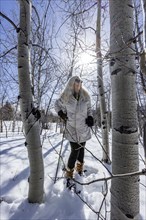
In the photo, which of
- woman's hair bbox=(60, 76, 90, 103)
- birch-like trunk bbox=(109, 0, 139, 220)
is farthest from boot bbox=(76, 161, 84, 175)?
birch-like trunk bbox=(109, 0, 139, 220)

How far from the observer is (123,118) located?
1143 millimetres

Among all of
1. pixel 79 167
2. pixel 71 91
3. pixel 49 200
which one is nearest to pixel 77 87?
pixel 71 91

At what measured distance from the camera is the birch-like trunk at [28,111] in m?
2.38

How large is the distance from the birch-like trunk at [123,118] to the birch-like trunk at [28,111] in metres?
1.38

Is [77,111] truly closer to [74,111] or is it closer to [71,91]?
[74,111]

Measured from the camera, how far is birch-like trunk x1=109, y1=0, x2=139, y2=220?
1.10 meters

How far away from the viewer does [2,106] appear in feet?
61.2

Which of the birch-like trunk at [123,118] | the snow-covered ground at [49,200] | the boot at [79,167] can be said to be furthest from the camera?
the boot at [79,167]

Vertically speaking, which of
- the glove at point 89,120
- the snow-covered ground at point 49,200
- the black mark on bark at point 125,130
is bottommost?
the snow-covered ground at point 49,200

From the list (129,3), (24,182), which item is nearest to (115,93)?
(129,3)

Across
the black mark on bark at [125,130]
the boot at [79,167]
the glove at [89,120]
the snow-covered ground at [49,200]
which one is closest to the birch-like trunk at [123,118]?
the black mark on bark at [125,130]

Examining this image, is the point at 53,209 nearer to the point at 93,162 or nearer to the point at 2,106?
the point at 93,162

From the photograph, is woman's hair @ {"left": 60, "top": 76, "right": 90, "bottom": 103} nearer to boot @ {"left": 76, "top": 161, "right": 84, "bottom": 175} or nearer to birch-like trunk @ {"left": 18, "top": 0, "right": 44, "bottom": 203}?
birch-like trunk @ {"left": 18, "top": 0, "right": 44, "bottom": 203}

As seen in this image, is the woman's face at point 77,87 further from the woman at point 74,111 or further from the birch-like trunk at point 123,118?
the birch-like trunk at point 123,118
